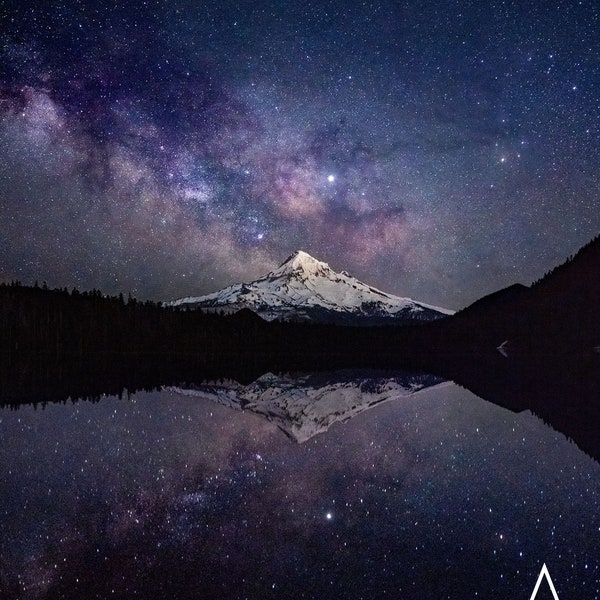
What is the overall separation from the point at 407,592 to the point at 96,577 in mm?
4928

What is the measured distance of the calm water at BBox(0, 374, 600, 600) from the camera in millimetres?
8773

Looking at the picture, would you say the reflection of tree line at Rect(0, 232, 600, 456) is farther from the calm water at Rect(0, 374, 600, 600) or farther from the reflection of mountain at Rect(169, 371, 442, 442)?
the reflection of mountain at Rect(169, 371, 442, 442)

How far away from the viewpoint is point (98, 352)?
362 feet

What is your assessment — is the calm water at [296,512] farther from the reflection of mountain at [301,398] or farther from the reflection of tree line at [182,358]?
the reflection of tree line at [182,358]

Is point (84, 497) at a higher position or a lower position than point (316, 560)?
higher

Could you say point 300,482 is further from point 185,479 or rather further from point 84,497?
point 84,497

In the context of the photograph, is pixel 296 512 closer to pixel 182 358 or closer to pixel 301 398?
pixel 301 398

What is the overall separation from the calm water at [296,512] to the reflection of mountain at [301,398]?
206 cm

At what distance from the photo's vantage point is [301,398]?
38.5 metres

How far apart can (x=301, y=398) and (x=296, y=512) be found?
86.2 ft

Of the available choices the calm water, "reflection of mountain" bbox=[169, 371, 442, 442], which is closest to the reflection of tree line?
the calm water

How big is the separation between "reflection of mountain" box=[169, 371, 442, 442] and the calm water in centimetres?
206

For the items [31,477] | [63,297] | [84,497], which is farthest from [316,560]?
[63,297]

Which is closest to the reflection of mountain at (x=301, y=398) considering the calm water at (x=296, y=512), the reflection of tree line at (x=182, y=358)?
Answer: the calm water at (x=296, y=512)
